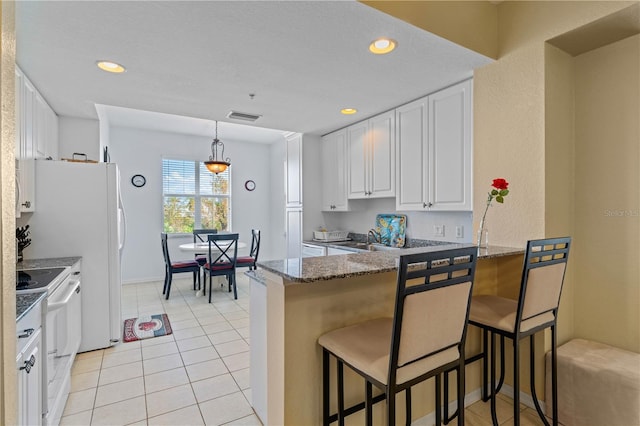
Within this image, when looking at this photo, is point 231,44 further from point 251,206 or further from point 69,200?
point 251,206

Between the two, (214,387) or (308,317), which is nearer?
(308,317)

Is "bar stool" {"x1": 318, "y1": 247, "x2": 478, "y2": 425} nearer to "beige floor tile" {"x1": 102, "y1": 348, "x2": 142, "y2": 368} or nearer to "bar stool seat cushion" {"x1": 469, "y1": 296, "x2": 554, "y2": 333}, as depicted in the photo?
"bar stool seat cushion" {"x1": 469, "y1": 296, "x2": 554, "y2": 333}

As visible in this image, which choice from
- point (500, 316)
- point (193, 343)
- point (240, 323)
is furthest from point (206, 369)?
point (500, 316)

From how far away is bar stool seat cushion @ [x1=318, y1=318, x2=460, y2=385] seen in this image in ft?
4.11

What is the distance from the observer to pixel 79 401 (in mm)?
2162

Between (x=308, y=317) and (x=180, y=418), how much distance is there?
118 centimetres

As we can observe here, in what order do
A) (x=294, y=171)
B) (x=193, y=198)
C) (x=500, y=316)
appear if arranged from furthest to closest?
(x=193, y=198), (x=294, y=171), (x=500, y=316)

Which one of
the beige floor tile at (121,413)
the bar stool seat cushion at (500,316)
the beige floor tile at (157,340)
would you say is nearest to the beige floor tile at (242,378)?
the beige floor tile at (121,413)

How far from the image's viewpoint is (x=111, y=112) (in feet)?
14.6

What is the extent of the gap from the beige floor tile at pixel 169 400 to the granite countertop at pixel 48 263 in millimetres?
1207

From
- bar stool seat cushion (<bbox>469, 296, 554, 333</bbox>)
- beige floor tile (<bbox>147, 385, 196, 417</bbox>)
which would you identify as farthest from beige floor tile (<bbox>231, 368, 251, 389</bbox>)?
bar stool seat cushion (<bbox>469, 296, 554, 333</bbox>)

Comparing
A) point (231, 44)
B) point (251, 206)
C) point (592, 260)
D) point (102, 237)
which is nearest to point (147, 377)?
point (102, 237)

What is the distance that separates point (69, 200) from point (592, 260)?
409cm

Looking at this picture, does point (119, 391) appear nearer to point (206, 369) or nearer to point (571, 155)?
point (206, 369)
